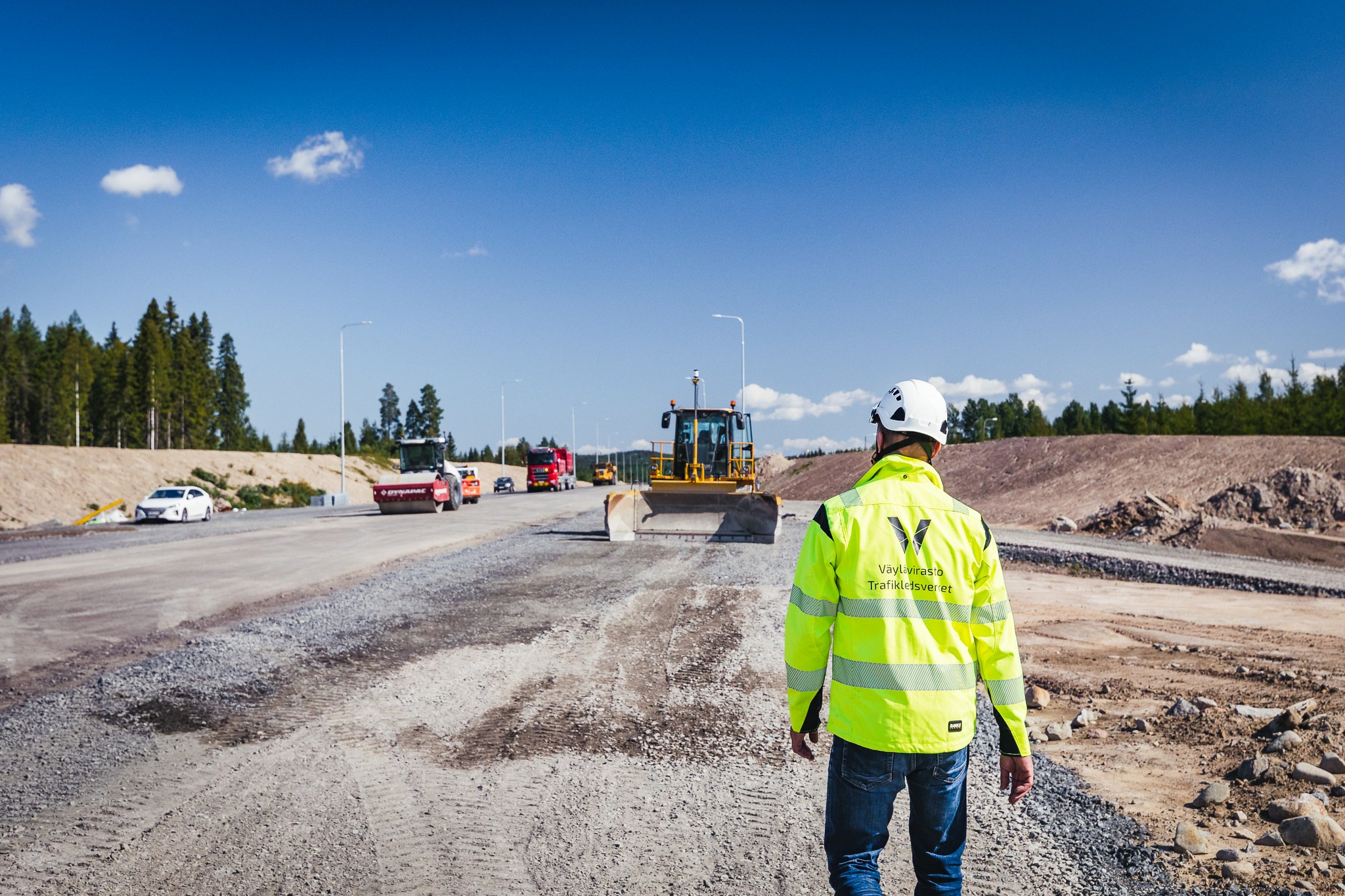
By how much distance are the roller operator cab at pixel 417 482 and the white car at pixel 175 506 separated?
7.62 meters

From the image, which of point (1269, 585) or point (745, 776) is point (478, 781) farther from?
point (1269, 585)

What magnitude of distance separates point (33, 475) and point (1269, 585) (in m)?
51.5

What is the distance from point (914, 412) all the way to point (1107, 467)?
131 feet

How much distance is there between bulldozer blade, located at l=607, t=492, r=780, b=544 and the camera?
64.2ft

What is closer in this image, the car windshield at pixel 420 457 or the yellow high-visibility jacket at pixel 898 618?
the yellow high-visibility jacket at pixel 898 618

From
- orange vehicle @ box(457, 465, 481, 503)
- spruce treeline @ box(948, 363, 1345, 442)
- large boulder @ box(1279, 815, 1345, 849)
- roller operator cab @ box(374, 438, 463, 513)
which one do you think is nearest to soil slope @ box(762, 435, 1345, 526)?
spruce treeline @ box(948, 363, 1345, 442)

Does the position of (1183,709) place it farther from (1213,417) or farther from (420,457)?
(1213,417)

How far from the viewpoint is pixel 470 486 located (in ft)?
143

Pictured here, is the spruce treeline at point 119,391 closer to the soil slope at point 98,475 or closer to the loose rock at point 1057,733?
the soil slope at point 98,475

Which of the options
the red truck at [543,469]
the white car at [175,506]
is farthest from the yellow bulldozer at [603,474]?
the white car at [175,506]

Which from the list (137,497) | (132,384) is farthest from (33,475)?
(132,384)

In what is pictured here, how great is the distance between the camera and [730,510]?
1986 centimetres

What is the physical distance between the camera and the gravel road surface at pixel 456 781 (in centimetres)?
395

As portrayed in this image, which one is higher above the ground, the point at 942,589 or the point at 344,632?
the point at 942,589
